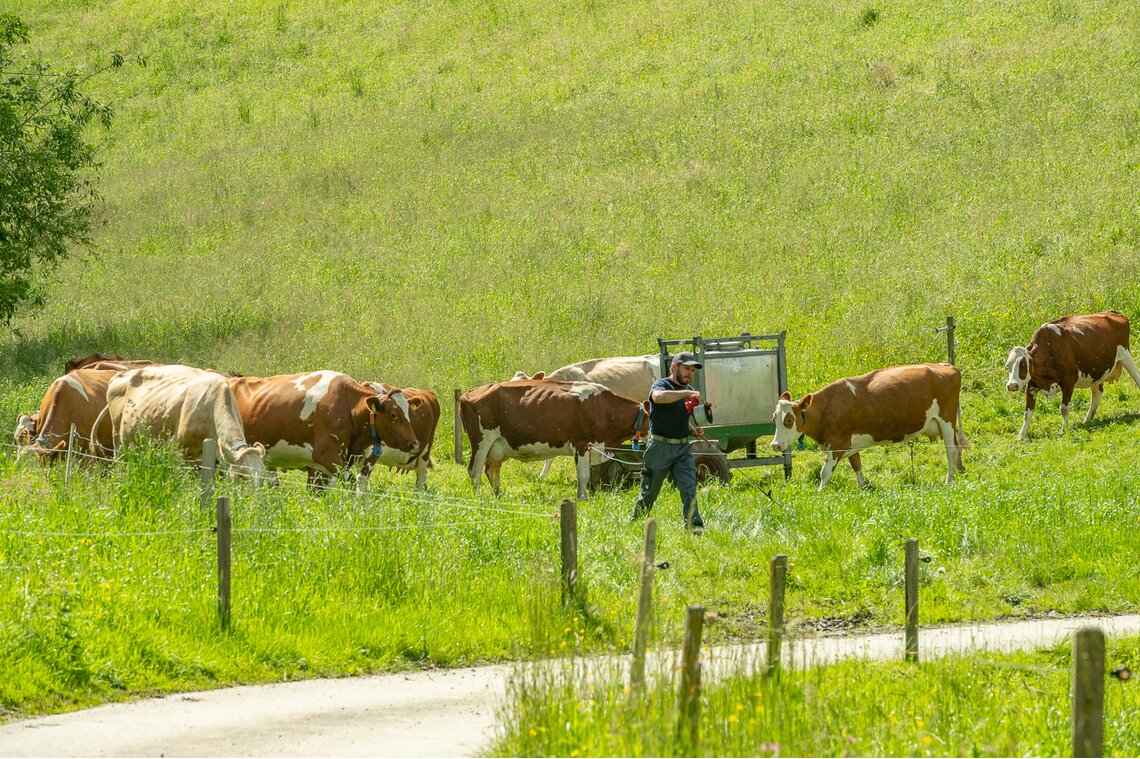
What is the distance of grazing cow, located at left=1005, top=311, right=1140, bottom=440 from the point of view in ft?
79.3

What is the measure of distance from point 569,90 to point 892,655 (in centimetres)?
4211

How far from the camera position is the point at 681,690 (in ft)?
24.3

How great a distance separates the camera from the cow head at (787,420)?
20906mm

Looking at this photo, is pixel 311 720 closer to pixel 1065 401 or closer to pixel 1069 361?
pixel 1065 401

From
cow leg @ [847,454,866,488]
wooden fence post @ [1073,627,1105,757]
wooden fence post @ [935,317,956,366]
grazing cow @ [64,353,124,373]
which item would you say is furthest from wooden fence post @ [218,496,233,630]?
wooden fence post @ [935,317,956,366]

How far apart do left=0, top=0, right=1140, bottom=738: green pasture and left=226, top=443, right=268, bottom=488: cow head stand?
44 centimetres

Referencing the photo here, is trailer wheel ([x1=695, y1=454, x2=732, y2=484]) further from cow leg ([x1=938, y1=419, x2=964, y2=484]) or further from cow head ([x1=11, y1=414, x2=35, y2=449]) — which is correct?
cow head ([x1=11, y1=414, x2=35, y2=449])

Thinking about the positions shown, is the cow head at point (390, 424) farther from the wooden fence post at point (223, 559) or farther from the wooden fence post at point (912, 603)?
the wooden fence post at point (912, 603)

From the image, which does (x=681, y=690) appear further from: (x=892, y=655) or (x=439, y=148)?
(x=439, y=148)

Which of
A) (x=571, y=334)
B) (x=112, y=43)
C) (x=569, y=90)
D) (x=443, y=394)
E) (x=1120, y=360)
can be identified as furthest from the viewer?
(x=112, y=43)

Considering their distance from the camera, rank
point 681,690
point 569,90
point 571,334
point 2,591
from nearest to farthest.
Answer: point 681,690 < point 2,591 < point 571,334 < point 569,90

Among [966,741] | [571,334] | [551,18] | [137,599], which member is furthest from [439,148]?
[966,741]

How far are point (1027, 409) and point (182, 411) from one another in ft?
48.7

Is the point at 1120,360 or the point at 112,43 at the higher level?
the point at 112,43
